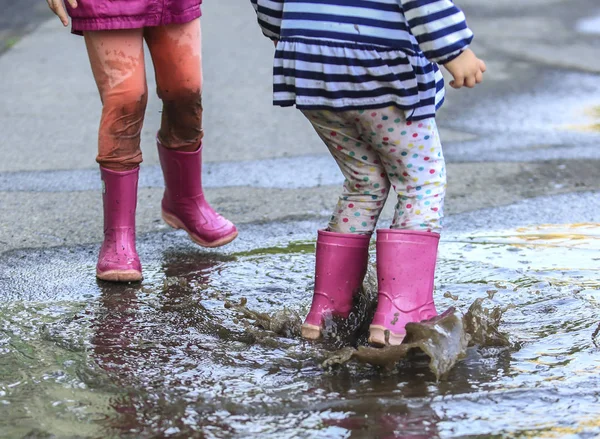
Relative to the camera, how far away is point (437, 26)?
2443 mm

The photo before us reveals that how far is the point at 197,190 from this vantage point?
3.80 meters

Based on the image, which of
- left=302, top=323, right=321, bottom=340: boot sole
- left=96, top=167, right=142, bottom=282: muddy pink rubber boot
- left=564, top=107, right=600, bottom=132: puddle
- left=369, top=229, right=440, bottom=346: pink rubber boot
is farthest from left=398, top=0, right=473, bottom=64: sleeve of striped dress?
left=564, top=107, right=600, bottom=132: puddle

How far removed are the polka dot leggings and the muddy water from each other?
0.32m

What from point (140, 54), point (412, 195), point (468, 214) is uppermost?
point (140, 54)

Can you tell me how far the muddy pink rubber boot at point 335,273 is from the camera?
9.20 ft

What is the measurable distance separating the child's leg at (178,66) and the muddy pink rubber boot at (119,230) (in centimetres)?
31

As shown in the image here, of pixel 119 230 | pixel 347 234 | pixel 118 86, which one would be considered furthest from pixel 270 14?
pixel 119 230

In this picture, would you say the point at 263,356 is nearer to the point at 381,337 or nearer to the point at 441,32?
the point at 381,337

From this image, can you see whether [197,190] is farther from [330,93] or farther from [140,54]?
[330,93]

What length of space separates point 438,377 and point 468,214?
5.93 ft

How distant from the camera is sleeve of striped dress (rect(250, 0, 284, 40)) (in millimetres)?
2670

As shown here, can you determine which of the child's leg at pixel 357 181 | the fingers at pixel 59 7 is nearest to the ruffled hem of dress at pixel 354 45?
the child's leg at pixel 357 181

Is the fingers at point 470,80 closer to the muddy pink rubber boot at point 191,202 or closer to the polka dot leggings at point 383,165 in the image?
the polka dot leggings at point 383,165

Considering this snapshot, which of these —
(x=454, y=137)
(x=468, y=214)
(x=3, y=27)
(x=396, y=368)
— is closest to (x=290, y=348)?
(x=396, y=368)
